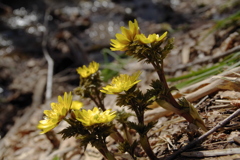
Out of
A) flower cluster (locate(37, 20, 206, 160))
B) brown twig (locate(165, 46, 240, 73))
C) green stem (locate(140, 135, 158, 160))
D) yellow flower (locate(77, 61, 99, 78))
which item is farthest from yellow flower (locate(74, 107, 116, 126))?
brown twig (locate(165, 46, 240, 73))

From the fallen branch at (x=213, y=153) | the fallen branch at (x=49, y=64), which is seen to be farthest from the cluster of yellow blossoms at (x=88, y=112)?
the fallen branch at (x=49, y=64)

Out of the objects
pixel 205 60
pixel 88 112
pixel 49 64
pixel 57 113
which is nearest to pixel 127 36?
pixel 88 112

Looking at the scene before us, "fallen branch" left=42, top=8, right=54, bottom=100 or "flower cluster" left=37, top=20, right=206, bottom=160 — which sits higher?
"fallen branch" left=42, top=8, right=54, bottom=100

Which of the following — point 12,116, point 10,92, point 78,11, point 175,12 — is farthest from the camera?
point 78,11

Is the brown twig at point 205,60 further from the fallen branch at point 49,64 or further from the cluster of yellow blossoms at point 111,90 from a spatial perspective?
the fallen branch at point 49,64

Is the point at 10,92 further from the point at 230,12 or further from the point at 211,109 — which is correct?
the point at 230,12

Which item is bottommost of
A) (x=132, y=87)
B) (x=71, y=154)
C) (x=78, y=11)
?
(x=71, y=154)

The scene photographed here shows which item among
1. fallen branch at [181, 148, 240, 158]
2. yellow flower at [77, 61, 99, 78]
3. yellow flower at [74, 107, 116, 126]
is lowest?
fallen branch at [181, 148, 240, 158]

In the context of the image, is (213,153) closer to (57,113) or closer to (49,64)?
(57,113)

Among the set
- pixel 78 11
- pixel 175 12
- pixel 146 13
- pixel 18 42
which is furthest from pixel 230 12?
pixel 18 42

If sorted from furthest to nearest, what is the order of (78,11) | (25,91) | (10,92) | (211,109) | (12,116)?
(78,11), (10,92), (25,91), (12,116), (211,109)

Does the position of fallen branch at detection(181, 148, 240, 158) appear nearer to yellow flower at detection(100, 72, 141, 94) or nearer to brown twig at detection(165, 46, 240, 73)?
yellow flower at detection(100, 72, 141, 94)
